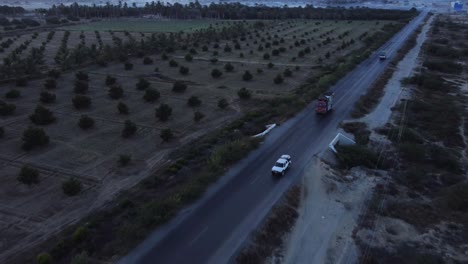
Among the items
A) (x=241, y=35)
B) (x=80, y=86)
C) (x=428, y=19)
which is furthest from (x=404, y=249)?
(x=428, y=19)

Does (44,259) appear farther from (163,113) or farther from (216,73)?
(216,73)

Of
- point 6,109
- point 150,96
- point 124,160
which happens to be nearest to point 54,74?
point 6,109

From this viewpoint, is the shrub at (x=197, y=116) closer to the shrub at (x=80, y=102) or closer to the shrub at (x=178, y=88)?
the shrub at (x=178, y=88)

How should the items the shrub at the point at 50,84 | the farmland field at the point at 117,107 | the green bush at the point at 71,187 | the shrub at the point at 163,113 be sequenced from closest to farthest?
the green bush at the point at 71,187 < the farmland field at the point at 117,107 < the shrub at the point at 163,113 < the shrub at the point at 50,84

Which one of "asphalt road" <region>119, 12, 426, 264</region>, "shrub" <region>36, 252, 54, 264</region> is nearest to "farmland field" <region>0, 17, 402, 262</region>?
"shrub" <region>36, 252, 54, 264</region>

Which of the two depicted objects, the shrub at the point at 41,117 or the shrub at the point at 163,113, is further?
the shrub at the point at 163,113

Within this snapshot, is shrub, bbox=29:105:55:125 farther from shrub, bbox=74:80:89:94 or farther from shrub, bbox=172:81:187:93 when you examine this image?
shrub, bbox=172:81:187:93

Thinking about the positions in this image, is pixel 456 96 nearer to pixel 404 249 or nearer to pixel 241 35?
pixel 404 249

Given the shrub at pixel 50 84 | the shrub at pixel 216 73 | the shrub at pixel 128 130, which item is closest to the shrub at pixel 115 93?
the shrub at pixel 50 84
